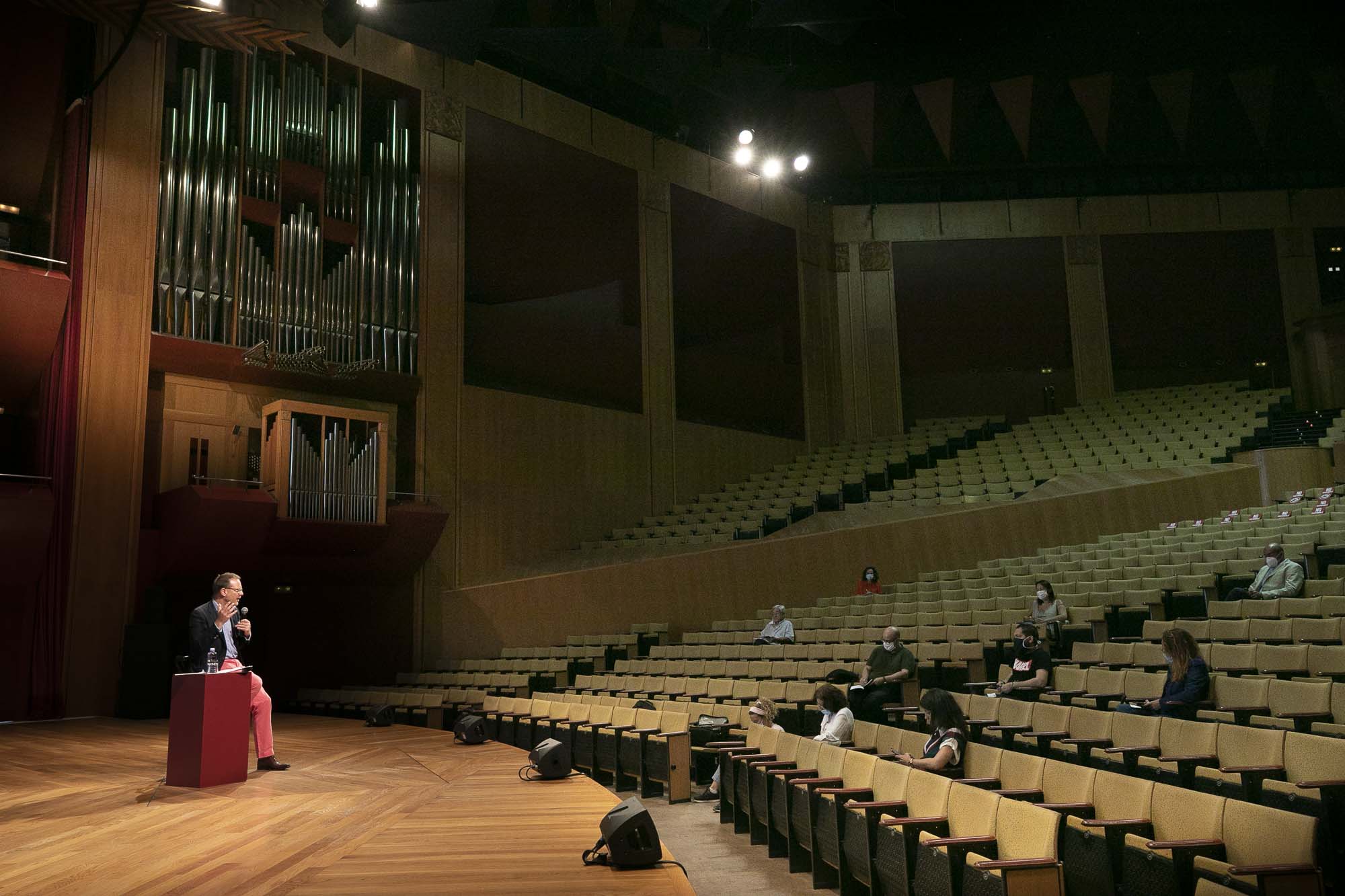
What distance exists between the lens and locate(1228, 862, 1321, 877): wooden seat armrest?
183 cm

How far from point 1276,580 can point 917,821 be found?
340 cm

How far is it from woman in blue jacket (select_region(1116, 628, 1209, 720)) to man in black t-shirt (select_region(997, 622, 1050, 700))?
641 millimetres

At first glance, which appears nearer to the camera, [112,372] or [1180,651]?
[1180,651]

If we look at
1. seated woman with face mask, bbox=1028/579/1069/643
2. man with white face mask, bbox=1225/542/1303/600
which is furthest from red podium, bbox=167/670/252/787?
man with white face mask, bbox=1225/542/1303/600

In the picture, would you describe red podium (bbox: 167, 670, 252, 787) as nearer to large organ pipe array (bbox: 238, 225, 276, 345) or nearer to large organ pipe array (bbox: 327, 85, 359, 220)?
large organ pipe array (bbox: 238, 225, 276, 345)

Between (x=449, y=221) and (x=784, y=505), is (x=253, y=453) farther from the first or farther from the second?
(x=784, y=505)

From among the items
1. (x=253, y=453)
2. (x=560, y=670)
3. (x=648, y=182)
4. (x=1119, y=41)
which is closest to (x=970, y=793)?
(x=560, y=670)

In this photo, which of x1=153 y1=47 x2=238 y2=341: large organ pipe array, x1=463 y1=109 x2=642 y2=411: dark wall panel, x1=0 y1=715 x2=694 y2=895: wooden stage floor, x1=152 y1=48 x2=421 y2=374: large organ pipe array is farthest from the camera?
x1=463 y1=109 x2=642 y2=411: dark wall panel

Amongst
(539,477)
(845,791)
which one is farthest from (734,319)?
(845,791)

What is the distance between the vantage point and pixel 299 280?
7.98m

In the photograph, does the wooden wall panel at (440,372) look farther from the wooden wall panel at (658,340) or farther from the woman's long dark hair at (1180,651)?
the woman's long dark hair at (1180,651)

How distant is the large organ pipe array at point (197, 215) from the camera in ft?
24.2

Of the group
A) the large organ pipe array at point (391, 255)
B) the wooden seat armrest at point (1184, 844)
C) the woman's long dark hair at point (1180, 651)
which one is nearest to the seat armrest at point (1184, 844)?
the wooden seat armrest at point (1184, 844)

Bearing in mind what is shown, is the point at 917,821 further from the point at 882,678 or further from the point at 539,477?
the point at 539,477
